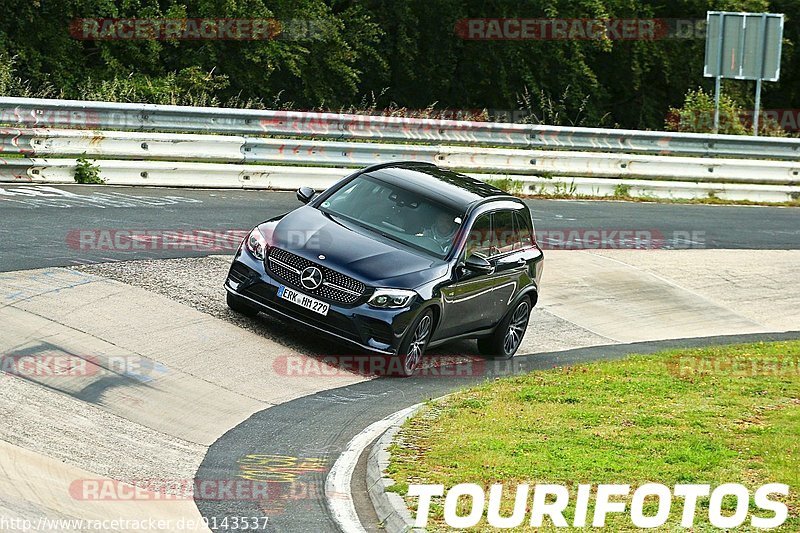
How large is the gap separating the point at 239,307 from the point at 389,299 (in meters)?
1.85

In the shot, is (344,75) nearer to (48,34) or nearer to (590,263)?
(48,34)

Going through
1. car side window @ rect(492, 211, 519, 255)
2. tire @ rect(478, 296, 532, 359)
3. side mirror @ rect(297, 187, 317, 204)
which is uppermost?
side mirror @ rect(297, 187, 317, 204)

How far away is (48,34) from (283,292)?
2044 centimetres

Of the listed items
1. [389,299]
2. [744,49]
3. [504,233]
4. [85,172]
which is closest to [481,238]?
[504,233]

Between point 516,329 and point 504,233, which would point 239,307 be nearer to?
point 504,233

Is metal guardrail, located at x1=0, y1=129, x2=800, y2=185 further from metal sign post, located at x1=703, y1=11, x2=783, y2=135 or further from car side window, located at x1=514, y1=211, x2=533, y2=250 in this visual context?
car side window, located at x1=514, y1=211, x2=533, y2=250

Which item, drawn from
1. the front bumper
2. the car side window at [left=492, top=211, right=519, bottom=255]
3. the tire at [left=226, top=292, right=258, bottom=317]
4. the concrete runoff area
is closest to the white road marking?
the concrete runoff area

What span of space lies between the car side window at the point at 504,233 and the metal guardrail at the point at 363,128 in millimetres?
7016

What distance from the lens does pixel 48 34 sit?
30.4 m

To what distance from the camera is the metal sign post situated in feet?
93.2

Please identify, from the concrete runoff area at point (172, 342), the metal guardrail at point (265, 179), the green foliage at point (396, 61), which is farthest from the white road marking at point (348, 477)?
the green foliage at point (396, 61)

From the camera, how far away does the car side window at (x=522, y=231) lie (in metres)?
14.0

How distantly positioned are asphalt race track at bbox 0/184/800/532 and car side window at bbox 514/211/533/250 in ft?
3.95
